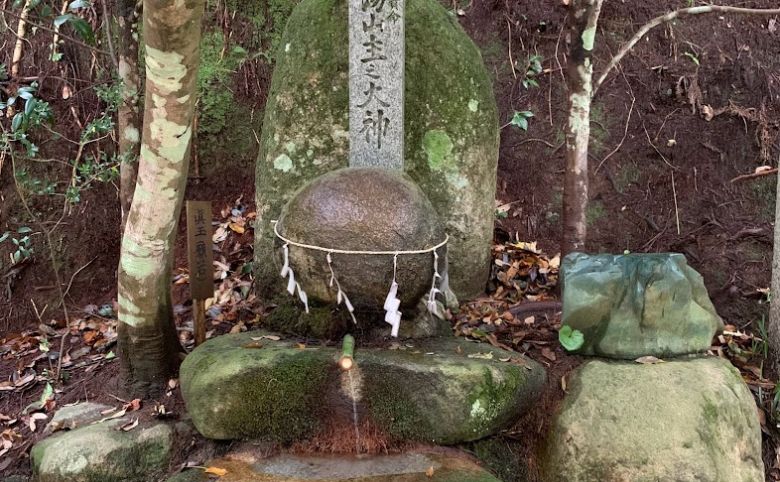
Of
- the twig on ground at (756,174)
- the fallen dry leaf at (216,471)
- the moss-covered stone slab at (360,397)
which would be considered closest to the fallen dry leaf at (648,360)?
the moss-covered stone slab at (360,397)

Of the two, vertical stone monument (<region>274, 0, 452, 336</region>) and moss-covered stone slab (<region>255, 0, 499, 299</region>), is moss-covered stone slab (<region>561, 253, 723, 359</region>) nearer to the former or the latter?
vertical stone monument (<region>274, 0, 452, 336</region>)

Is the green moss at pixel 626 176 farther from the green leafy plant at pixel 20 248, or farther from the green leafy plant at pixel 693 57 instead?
the green leafy plant at pixel 20 248

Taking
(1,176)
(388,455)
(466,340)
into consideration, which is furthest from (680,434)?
(1,176)

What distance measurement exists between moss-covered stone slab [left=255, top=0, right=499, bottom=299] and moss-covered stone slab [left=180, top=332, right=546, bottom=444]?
122 centimetres

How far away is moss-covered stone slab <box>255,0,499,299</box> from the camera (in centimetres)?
412

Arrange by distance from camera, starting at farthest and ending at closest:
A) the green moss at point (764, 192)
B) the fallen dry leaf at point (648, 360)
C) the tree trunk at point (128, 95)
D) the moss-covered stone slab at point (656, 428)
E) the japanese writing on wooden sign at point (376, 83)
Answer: the green moss at point (764, 192) < the tree trunk at point (128, 95) < the japanese writing on wooden sign at point (376, 83) < the fallen dry leaf at point (648, 360) < the moss-covered stone slab at point (656, 428)

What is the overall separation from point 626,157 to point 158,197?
15.7 feet

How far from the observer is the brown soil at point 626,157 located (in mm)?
5414

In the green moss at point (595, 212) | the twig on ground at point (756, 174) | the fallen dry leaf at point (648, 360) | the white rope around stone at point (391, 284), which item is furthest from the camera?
the green moss at point (595, 212)

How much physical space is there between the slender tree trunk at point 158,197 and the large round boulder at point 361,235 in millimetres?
663

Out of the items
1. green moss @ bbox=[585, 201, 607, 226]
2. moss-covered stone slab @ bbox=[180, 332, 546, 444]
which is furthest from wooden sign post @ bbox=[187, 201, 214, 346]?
green moss @ bbox=[585, 201, 607, 226]

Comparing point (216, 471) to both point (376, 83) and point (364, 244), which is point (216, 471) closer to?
Answer: point (364, 244)

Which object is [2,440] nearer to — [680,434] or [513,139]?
[680,434]

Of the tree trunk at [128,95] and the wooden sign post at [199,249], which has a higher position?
the tree trunk at [128,95]
